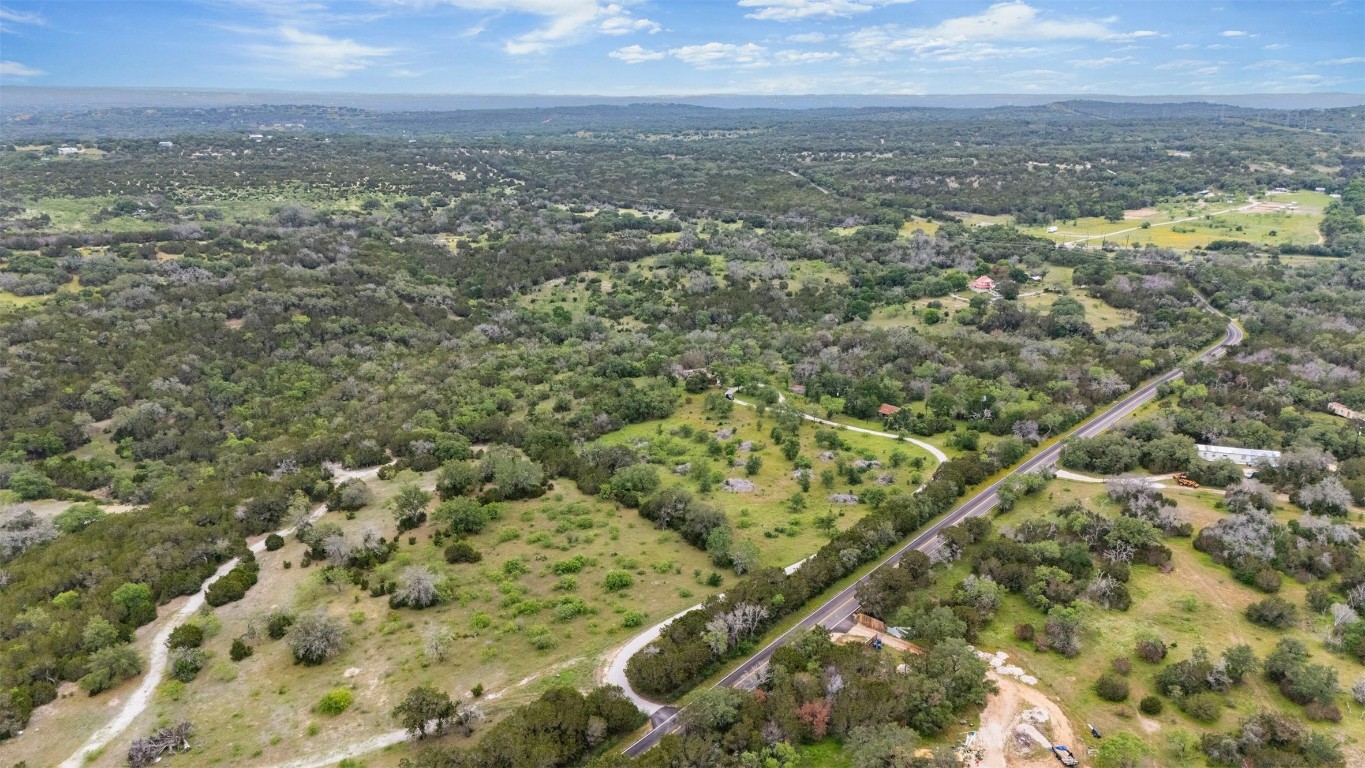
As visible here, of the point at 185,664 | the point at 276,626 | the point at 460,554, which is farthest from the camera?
the point at 460,554

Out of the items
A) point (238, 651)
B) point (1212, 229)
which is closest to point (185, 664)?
point (238, 651)

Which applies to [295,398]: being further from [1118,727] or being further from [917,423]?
[1118,727]

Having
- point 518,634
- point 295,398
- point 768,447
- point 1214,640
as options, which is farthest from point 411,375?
point 1214,640

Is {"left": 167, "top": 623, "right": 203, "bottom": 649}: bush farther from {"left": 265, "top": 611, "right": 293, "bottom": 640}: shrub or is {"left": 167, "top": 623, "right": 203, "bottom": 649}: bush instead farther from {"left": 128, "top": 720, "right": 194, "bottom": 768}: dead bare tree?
{"left": 128, "top": 720, "right": 194, "bottom": 768}: dead bare tree

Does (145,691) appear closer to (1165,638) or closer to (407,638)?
(407,638)

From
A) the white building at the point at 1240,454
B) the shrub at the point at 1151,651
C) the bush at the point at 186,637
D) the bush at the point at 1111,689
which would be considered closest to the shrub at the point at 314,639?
the bush at the point at 186,637

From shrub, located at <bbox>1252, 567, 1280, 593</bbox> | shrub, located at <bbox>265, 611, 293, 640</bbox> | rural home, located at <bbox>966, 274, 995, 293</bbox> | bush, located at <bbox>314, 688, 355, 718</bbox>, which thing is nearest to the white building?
shrub, located at <bbox>1252, 567, 1280, 593</bbox>
